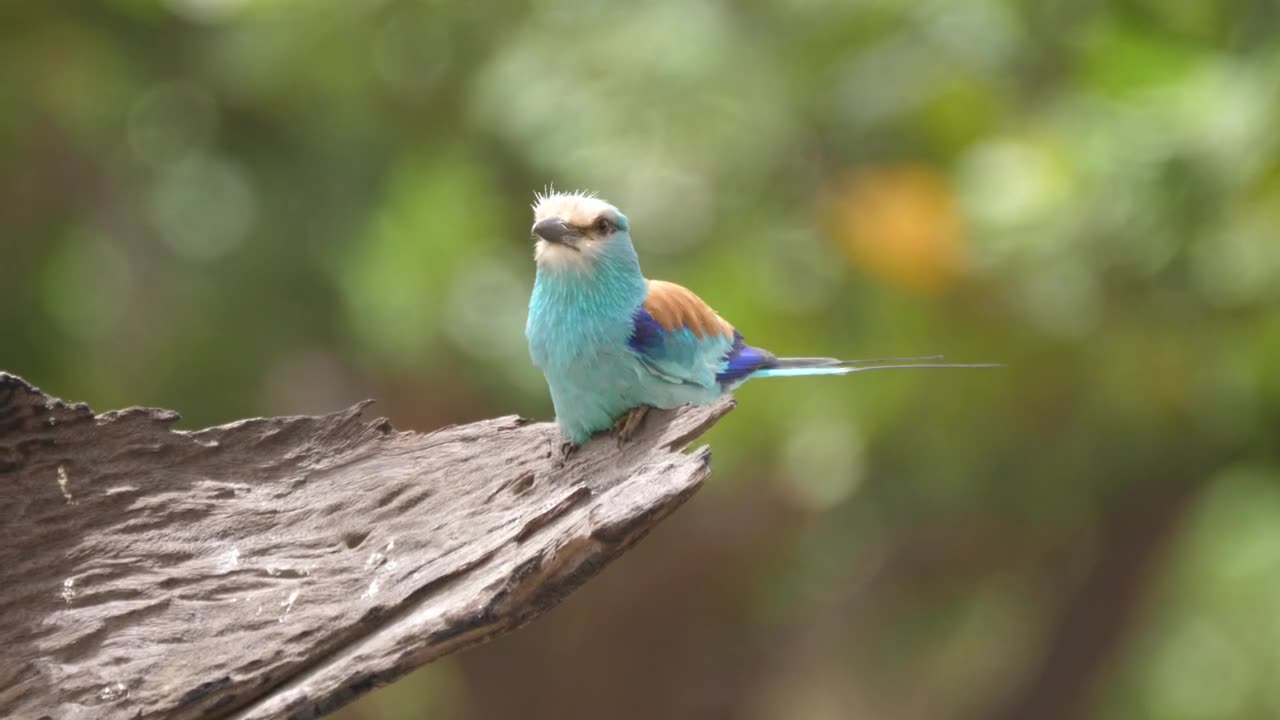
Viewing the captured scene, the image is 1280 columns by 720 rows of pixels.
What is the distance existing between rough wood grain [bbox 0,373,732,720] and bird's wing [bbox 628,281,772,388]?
12cm

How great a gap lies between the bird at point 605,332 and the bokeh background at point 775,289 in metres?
2.53

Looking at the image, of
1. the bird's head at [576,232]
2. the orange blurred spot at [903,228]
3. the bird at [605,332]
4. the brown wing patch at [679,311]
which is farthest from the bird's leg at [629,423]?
the orange blurred spot at [903,228]

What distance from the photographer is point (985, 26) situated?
17.6 ft

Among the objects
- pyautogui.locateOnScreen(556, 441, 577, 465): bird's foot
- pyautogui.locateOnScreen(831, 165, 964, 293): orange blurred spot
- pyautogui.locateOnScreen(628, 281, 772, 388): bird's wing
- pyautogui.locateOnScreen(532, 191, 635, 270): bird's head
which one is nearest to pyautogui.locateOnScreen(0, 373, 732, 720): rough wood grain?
pyautogui.locateOnScreen(556, 441, 577, 465): bird's foot

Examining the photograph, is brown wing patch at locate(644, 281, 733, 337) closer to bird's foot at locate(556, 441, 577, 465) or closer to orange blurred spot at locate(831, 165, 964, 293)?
bird's foot at locate(556, 441, 577, 465)

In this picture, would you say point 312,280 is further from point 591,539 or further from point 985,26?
point 591,539

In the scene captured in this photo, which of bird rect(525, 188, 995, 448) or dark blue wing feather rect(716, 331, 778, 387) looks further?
dark blue wing feather rect(716, 331, 778, 387)

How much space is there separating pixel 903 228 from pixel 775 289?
1.75ft

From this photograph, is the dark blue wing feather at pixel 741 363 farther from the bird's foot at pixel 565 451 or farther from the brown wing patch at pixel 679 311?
the bird's foot at pixel 565 451

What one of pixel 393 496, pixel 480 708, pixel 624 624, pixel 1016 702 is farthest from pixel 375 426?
pixel 1016 702

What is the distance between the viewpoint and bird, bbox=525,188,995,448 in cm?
230

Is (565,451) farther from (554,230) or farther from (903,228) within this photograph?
(903,228)

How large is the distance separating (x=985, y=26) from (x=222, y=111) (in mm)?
3083

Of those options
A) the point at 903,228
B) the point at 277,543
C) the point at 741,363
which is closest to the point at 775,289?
the point at 903,228
